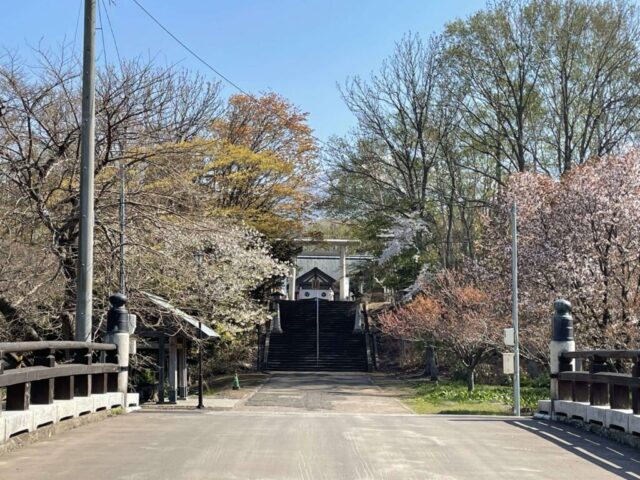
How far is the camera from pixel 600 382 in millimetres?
11430

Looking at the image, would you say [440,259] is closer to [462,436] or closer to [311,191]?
[311,191]

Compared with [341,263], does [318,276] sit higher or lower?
lower

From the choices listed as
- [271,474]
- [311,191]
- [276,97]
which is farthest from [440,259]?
[271,474]

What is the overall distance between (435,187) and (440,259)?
13.5 feet

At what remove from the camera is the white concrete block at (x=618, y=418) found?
32.3 ft

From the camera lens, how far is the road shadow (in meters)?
8.00

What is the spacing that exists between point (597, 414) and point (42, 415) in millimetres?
7662

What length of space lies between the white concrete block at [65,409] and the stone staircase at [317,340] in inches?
1329

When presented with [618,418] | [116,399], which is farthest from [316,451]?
[116,399]

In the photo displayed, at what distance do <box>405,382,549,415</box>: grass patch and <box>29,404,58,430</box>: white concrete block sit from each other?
16.8 meters

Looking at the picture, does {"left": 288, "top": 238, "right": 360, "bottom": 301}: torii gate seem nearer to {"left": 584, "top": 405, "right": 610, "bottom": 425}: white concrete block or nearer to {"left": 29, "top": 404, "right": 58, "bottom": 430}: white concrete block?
{"left": 584, "top": 405, "right": 610, "bottom": 425}: white concrete block

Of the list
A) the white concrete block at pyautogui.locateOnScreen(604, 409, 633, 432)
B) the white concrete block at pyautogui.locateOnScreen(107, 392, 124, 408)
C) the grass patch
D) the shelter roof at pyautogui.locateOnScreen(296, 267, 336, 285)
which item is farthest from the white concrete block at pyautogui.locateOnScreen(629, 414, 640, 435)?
the shelter roof at pyautogui.locateOnScreen(296, 267, 336, 285)

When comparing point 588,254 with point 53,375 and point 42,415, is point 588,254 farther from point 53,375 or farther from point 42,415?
point 42,415

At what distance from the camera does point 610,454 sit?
8984 mm
